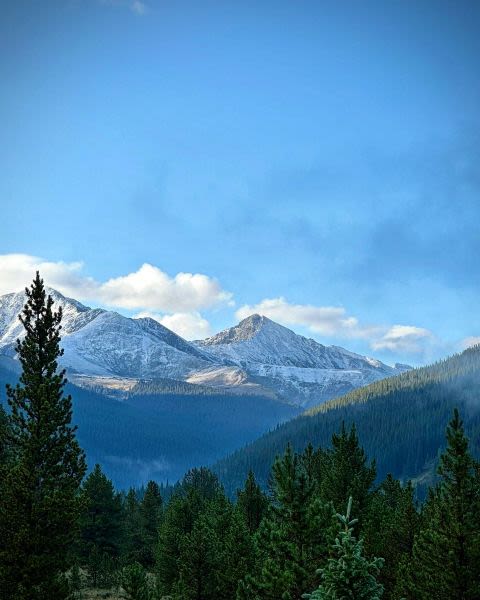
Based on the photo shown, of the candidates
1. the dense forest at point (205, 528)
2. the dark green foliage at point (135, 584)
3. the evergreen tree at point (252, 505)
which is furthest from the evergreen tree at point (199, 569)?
the evergreen tree at point (252, 505)

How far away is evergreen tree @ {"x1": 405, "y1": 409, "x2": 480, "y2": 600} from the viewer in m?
22.2

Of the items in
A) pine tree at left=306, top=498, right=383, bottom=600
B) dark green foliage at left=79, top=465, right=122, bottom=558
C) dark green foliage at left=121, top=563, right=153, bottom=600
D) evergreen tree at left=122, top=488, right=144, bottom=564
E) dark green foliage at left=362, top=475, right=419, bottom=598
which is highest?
pine tree at left=306, top=498, right=383, bottom=600

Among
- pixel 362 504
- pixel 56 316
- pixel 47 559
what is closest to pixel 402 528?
pixel 362 504

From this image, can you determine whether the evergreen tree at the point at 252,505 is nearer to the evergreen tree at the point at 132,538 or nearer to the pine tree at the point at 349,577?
the evergreen tree at the point at 132,538

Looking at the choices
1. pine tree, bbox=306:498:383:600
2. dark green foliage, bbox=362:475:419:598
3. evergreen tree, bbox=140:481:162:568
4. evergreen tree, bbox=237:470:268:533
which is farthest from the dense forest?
evergreen tree, bbox=140:481:162:568

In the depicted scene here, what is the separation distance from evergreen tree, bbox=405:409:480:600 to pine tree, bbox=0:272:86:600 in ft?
49.7

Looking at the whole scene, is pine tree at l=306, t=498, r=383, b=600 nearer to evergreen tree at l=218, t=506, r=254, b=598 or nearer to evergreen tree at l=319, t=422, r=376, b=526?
evergreen tree at l=218, t=506, r=254, b=598

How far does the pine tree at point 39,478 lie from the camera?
22.3 m

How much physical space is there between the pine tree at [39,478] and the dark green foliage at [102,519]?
105 ft

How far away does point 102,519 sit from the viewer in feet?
185

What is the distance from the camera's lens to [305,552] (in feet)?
76.2

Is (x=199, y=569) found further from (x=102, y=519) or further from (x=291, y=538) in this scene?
(x=102, y=519)

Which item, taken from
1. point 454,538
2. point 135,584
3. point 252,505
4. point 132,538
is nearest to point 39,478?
point 135,584

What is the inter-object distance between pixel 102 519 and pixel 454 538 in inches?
1673
